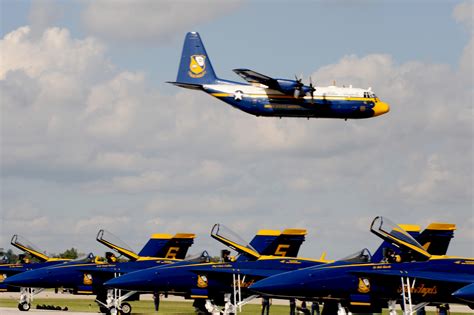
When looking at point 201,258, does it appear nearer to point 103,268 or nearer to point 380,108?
point 103,268

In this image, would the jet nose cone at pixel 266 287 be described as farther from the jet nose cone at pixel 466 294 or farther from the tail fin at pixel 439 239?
the jet nose cone at pixel 466 294

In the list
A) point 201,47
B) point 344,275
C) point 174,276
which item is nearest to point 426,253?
point 344,275

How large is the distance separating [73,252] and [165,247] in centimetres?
5859

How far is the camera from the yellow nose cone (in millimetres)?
51272

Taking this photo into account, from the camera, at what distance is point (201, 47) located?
58.8 metres

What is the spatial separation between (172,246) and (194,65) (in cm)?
1804

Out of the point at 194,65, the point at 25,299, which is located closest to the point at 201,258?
the point at 25,299

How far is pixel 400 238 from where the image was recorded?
93.1ft

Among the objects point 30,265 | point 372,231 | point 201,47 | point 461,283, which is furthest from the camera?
point 201,47

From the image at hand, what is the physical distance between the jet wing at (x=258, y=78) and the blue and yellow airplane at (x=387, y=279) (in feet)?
69.0

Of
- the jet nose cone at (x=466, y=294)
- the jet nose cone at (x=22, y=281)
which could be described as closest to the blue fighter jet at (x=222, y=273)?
the jet nose cone at (x=22, y=281)

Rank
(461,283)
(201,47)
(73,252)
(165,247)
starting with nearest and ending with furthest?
(461,283), (165,247), (201,47), (73,252)

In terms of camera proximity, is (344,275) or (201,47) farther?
(201,47)

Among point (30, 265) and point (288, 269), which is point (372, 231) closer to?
point (288, 269)
